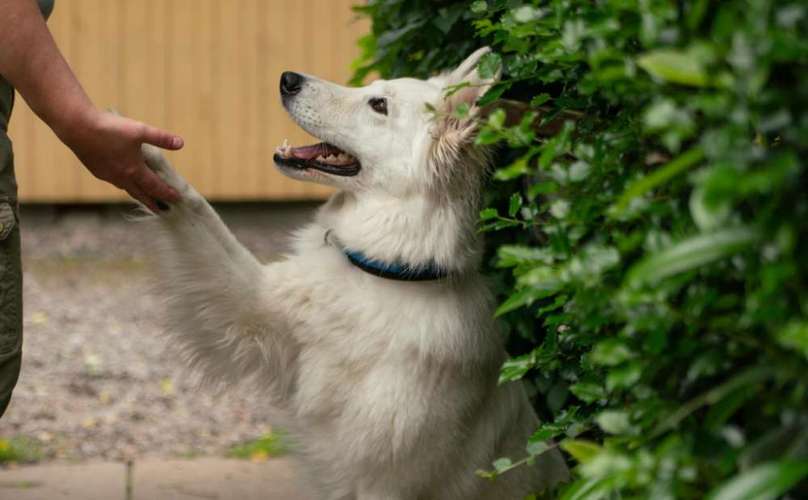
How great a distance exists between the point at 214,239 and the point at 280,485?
4.60 ft

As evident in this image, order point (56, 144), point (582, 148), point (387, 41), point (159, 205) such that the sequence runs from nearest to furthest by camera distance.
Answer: point (582, 148) → point (159, 205) → point (387, 41) → point (56, 144)

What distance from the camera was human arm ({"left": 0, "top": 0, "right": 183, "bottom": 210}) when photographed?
8.55 ft

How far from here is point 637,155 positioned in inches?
79.9

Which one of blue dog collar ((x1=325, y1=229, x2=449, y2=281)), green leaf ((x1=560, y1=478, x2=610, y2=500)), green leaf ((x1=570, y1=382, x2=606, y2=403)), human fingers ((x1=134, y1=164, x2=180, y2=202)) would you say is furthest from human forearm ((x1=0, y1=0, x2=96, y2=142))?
green leaf ((x1=560, y1=478, x2=610, y2=500))

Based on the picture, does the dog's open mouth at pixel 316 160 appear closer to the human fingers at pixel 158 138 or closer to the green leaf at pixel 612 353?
the human fingers at pixel 158 138

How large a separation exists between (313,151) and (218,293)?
63cm

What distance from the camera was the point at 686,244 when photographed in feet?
4.53

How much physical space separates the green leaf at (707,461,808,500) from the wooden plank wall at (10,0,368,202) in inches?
319

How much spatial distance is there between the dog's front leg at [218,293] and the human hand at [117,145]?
176mm

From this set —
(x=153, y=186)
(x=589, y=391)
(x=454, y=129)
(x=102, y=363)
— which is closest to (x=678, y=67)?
(x=589, y=391)

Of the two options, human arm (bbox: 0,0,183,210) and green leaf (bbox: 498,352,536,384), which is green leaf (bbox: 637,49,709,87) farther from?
human arm (bbox: 0,0,183,210)

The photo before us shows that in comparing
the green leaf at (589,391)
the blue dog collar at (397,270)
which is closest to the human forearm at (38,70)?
the blue dog collar at (397,270)

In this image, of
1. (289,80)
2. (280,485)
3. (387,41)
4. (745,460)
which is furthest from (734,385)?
(280,485)

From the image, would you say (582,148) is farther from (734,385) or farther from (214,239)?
(214,239)
